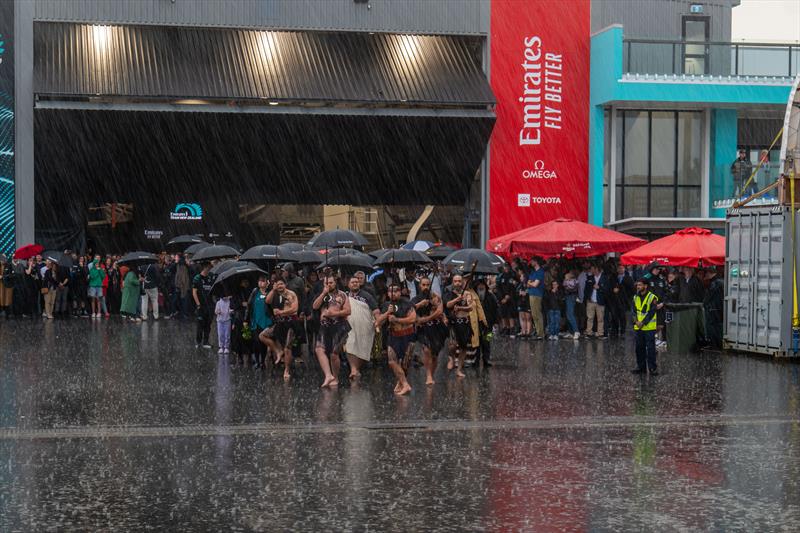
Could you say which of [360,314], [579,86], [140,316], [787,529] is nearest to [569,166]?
[579,86]

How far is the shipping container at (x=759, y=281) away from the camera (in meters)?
21.0

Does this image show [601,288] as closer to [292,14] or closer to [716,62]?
[716,62]

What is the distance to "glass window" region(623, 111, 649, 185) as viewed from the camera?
37.9 m

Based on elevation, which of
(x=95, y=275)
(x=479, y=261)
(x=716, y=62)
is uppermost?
(x=716, y=62)

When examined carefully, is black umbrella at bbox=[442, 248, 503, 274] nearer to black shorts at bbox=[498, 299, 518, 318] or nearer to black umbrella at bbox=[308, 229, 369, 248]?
black umbrella at bbox=[308, 229, 369, 248]

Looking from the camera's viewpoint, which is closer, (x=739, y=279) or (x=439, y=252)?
(x=739, y=279)

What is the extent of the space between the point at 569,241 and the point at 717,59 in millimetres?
11870

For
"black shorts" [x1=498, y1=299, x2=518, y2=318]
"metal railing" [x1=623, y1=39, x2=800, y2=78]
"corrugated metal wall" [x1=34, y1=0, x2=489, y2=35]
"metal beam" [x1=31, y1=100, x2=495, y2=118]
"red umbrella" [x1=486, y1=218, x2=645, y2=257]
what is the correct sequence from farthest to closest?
1. "corrugated metal wall" [x1=34, y1=0, x2=489, y2=35]
2. "metal railing" [x1=623, y1=39, x2=800, y2=78]
3. "metal beam" [x1=31, y1=100, x2=495, y2=118]
4. "black shorts" [x1=498, y1=299, x2=518, y2=318]
5. "red umbrella" [x1=486, y1=218, x2=645, y2=257]

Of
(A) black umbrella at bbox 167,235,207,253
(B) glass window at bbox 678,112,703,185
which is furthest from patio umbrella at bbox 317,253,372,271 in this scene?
(B) glass window at bbox 678,112,703,185

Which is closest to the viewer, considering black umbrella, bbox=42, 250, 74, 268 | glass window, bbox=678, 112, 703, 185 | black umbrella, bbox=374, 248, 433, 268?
black umbrella, bbox=374, 248, 433, 268

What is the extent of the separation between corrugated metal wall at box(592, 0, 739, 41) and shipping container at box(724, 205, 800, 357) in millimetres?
17170

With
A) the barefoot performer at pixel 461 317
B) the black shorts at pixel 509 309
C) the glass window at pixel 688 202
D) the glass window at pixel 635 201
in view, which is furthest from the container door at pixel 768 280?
the glass window at pixel 635 201

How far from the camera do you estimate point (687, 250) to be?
24.2 m

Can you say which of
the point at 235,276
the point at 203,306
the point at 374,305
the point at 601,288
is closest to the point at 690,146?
the point at 601,288
